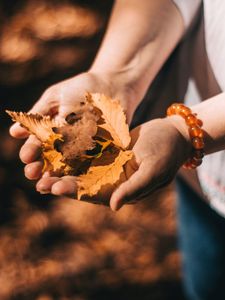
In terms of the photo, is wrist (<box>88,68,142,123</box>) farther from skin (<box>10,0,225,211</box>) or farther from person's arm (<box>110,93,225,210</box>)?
person's arm (<box>110,93,225,210</box>)

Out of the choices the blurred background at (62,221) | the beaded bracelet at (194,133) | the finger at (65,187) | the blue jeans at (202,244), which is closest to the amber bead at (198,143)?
the beaded bracelet at (194,133)

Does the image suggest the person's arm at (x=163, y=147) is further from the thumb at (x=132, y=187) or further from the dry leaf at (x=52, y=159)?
the dry leaf at (x=52, y=159)

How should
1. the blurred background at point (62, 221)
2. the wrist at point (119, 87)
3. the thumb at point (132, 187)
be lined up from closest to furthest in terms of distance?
the thumb at point (132, 187)
the wrist at point (119, 87)
the blurred background at point (62, 221)

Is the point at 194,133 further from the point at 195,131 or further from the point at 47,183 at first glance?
the point at 47,183

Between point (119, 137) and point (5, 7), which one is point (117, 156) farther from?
point (5, 7)

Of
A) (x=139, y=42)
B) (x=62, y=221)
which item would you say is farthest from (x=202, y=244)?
(x=62, y=221)

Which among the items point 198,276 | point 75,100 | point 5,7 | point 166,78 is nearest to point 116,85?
point 75,100

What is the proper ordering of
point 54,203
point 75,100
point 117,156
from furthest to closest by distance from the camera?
point 54,203 < point 75,100 < point 117,156
